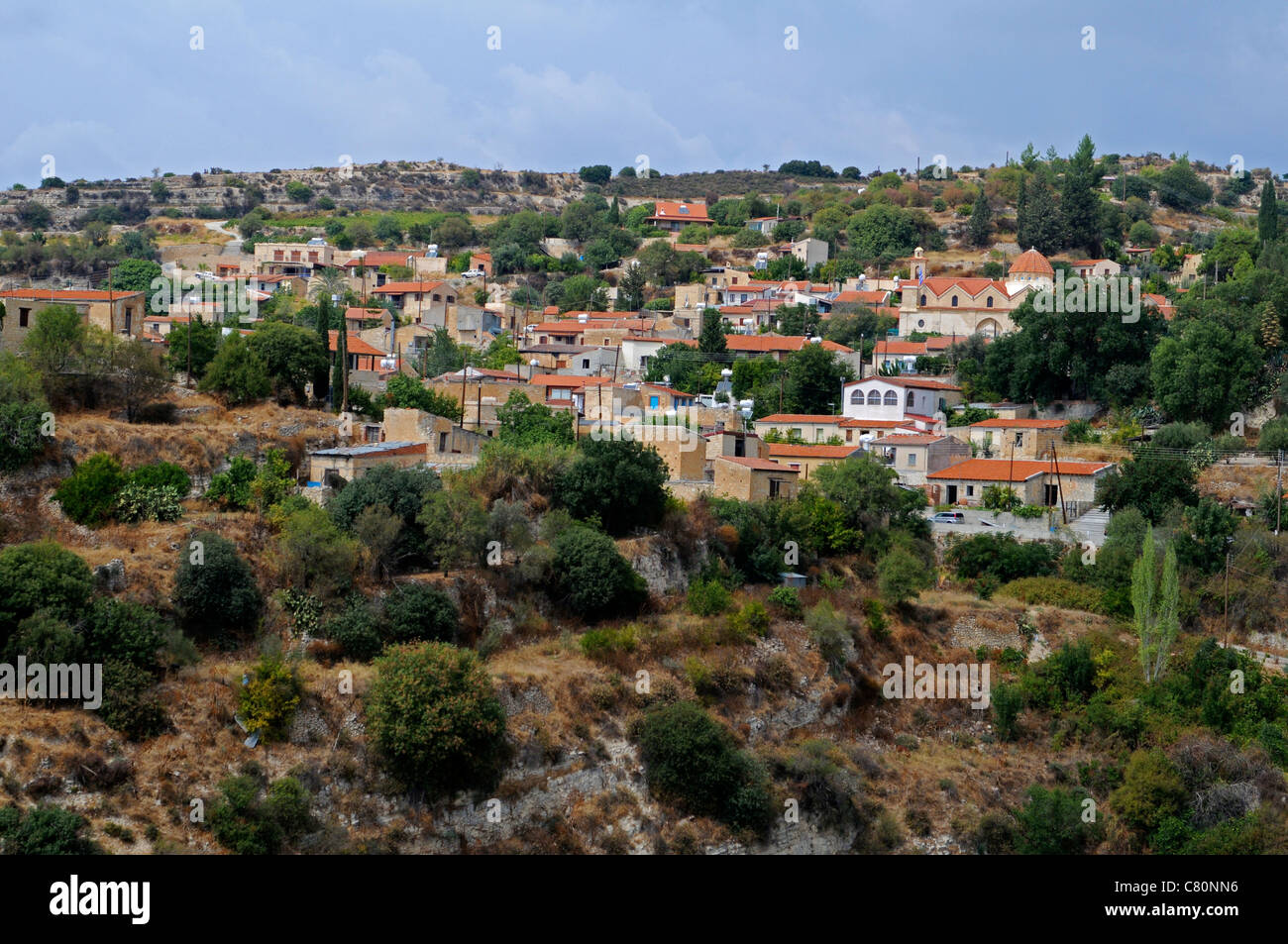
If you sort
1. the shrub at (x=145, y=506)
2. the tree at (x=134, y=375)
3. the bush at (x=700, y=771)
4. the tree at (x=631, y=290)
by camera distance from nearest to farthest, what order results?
the bush at (x=700, y=771) < the shrub at (x=145, y=506) < the tree at (x=134, y=375) < the tree at (x=631, y=290)

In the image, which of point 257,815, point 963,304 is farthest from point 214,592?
point 963,304

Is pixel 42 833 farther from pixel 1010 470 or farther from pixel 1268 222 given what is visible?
pixel 1268 222

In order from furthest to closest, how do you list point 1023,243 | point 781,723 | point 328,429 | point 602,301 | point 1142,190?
point 1142,190 < point 1023,243 < point 602,301 < point 328,429 < point 781,723

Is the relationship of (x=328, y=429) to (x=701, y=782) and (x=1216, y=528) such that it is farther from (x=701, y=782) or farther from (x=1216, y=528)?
(x=1216, y=528)

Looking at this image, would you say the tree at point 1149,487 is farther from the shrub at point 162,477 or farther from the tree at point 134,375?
the tree at point 134,375

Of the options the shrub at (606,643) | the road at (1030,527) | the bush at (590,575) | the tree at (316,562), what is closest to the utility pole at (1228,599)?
the road at (1030,527)
